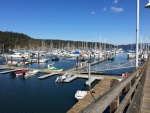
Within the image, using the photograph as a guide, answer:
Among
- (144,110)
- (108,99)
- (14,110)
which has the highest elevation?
(108,99)

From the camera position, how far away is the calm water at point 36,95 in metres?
27.2

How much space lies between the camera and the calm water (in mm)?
27203

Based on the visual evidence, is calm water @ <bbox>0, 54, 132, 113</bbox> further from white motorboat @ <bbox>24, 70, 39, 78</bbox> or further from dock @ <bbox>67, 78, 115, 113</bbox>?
dock @ <bbox>67, 78, 115, 113</bbox>

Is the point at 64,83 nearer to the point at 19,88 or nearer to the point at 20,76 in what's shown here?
the point at 19,88

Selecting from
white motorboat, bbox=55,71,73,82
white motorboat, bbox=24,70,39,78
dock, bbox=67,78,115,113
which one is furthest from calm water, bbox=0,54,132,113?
dock, bbox=67,78,115,113

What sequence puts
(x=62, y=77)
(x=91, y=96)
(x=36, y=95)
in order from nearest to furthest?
(x=91, y=96) < (x=36, y=95) < (x=62, y=77)

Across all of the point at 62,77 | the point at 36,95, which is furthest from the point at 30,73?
the point at 36,95

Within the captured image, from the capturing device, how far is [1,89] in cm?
3828

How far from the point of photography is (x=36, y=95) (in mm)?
33875

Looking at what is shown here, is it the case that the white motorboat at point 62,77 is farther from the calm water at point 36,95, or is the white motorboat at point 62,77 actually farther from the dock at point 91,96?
the dock at point 91,96

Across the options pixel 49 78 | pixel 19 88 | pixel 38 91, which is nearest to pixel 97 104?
pixel 38 91

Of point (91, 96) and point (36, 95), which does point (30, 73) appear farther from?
point (91, 96)

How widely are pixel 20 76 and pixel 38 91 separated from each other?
15.6 metres

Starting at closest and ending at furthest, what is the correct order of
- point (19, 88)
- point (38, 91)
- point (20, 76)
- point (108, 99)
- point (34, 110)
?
point (108, 99) < point (34, 110) < point (38, 91) < point (19, 88) < point (20, 76)
